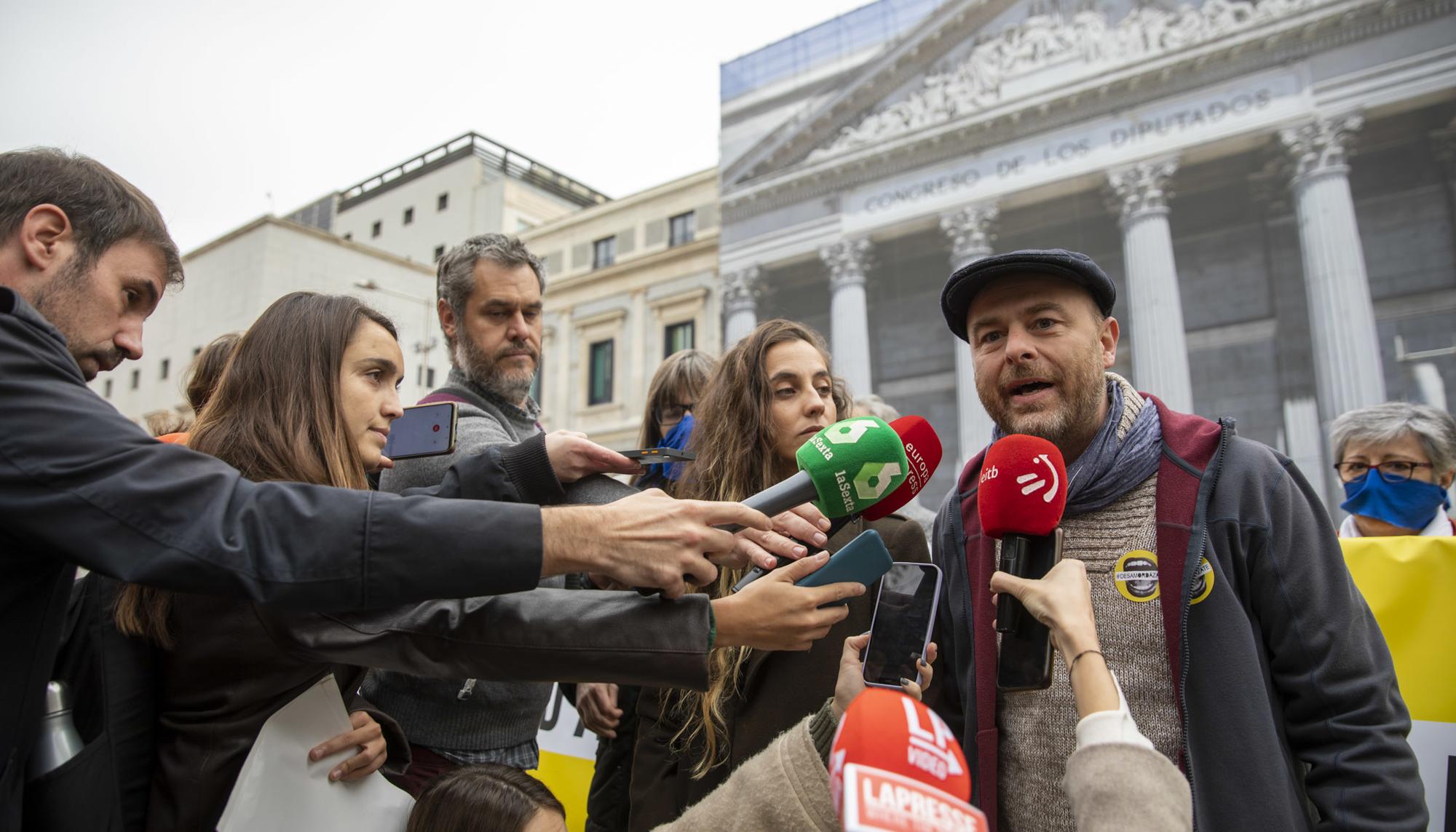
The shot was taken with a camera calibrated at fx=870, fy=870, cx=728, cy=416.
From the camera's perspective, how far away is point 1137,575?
174cm

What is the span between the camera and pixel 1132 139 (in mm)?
12711

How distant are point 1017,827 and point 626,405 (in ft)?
64.7

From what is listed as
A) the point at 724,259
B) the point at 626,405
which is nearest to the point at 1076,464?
the point at 724,259

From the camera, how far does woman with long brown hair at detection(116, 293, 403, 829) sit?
138 cm

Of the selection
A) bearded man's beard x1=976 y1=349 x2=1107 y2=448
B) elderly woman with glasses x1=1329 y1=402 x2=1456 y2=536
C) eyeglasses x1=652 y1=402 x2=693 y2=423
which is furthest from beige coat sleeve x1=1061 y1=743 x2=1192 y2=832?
elderly woman with glasses x1=1329 y1=402 x2=1456 y2=536

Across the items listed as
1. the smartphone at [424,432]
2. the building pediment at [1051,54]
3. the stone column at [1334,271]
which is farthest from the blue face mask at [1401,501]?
the building pediment at [1051,54]

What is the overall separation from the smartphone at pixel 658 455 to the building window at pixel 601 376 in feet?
64.8

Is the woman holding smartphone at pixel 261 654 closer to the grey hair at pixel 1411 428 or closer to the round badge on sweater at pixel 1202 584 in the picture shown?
the round badge on sweater at pixel 1202 584

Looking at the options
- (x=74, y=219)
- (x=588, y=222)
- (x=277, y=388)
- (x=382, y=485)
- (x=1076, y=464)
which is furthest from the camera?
(x=588, y=222)

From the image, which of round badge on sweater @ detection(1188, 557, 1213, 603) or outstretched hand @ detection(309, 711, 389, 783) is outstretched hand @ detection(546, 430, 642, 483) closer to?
outstretched hand @ detection(309, 711, 389, 783)

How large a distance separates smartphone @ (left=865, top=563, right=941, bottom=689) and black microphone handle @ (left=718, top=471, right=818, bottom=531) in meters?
0.23

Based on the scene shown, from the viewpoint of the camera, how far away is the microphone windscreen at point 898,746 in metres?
0.79

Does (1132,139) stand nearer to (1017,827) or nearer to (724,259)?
(724,259)

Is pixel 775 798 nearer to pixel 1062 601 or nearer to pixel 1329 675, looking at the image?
pixel 1062 601
